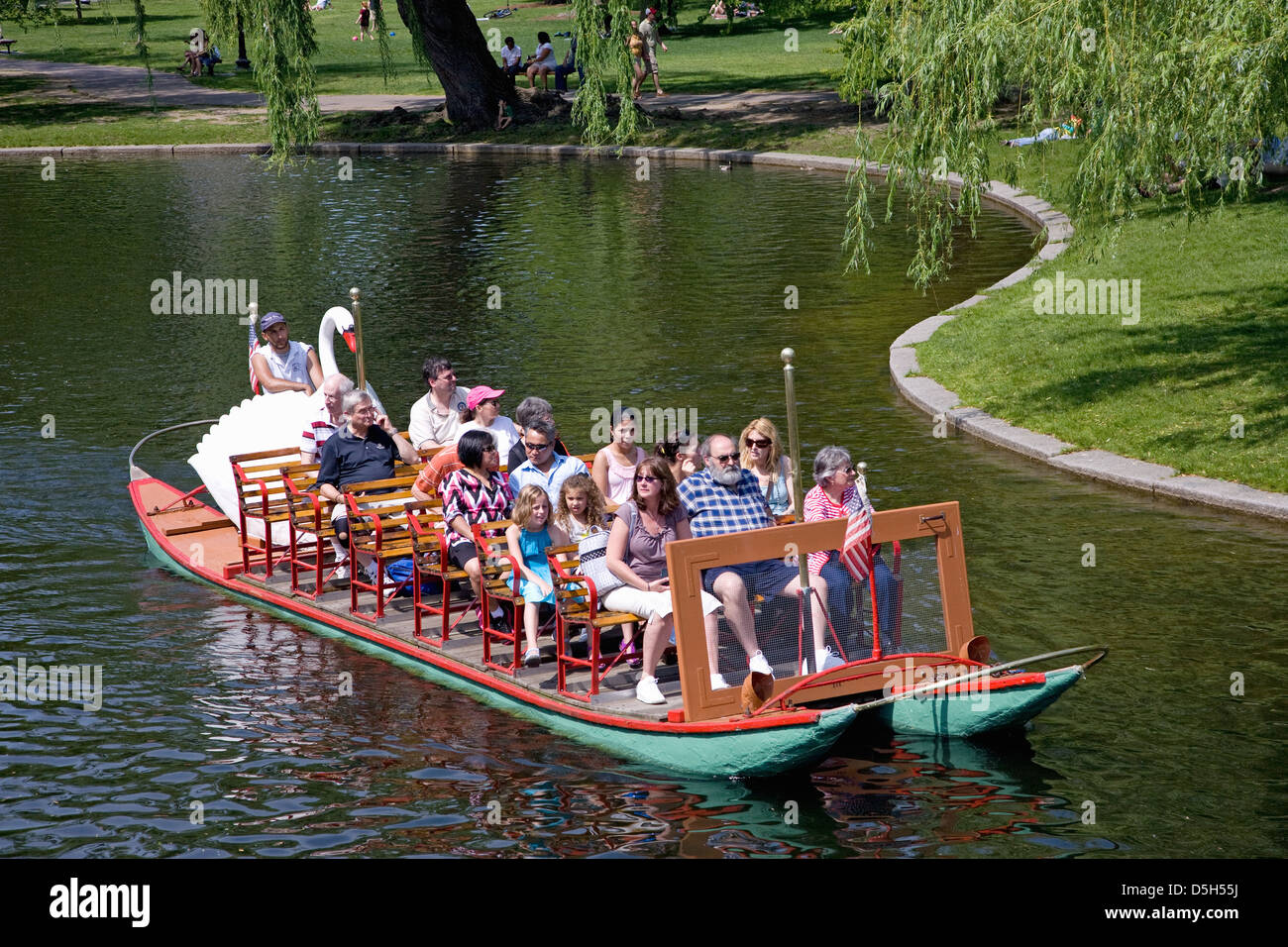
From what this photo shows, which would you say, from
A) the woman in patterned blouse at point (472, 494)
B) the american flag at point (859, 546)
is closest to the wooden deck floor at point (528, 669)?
the woman in patterned blouse at point (472, 494)

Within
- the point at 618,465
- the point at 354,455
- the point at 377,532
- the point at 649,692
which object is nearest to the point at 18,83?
the point at 354,455

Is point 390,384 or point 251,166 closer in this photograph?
point 390,384

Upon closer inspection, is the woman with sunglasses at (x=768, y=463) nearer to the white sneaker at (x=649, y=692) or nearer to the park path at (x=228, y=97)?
the white sneaker at (x=649, y=692)

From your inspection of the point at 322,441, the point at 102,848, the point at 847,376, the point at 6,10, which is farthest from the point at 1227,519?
the point at 6,10

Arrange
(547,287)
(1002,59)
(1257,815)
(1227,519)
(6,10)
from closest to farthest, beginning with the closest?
1. (1257,815)
2. (1227,519)
3. (1002,59)
4. (547,287)
5. (6,10)

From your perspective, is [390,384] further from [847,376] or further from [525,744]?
[525,744]

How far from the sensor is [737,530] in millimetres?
10000

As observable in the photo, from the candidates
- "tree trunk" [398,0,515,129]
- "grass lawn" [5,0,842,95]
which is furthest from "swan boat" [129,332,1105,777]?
"grass lawn" [5,0,842,95]

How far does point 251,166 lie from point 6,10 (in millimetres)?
22332

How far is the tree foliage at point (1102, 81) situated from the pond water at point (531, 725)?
9.13ft

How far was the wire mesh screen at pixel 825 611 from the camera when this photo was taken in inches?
362

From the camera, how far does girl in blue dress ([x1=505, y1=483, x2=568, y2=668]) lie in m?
10.3

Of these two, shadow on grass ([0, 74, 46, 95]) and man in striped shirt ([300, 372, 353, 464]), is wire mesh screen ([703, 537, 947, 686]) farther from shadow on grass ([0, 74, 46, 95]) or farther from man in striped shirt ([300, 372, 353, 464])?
shadow on grass ([0, 74, 46, 95])

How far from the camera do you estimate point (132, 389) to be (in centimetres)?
1834
